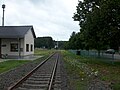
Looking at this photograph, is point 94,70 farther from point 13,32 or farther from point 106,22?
point 13,32

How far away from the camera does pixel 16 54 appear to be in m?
47.3

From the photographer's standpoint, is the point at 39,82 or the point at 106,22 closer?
the point at 39,82

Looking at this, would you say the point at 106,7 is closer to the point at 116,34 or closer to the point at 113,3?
the point at 113,3

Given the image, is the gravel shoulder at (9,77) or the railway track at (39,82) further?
the gravel shoulder at (9,77)

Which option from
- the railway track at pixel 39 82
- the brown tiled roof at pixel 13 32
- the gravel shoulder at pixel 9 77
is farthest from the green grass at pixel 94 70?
the brown tiled roof at pixel 13 32

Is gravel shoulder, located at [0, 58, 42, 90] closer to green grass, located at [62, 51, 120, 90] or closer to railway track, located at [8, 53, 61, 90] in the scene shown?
railway track, located at [8, 53, 61, 90]

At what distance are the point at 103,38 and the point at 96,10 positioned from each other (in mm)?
3548

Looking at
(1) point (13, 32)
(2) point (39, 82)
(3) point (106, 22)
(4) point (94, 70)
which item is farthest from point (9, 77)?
(1) point (13, 32)

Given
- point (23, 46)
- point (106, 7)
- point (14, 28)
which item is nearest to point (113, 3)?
point (106, 7)

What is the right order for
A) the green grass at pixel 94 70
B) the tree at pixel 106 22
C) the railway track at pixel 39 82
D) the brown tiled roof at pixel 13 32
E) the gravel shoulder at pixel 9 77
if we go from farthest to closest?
the brown tiled roof at pixel 13 32 < the tree at pixel 106 22 < the green grass at pixel 94 70 < the gravel shoulder at pixel 9 77 < the railway track at pixel 39 82

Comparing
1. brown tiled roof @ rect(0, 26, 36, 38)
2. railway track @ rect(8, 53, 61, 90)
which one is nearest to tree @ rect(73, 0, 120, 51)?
railway track @ rect(8, 53, 61, 90)

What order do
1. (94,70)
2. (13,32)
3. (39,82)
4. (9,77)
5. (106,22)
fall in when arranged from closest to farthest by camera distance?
(39,82), (9,77), (94,70), (106,22), (13,32)

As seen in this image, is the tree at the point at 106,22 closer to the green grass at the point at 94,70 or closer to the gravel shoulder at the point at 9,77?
the green grass at the point at 94,70

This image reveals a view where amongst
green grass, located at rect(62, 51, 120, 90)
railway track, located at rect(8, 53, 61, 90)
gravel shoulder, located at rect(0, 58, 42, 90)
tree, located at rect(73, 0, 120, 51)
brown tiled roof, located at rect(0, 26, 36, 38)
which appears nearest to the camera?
railway track, located at rect(8, 53, 61, 90)
